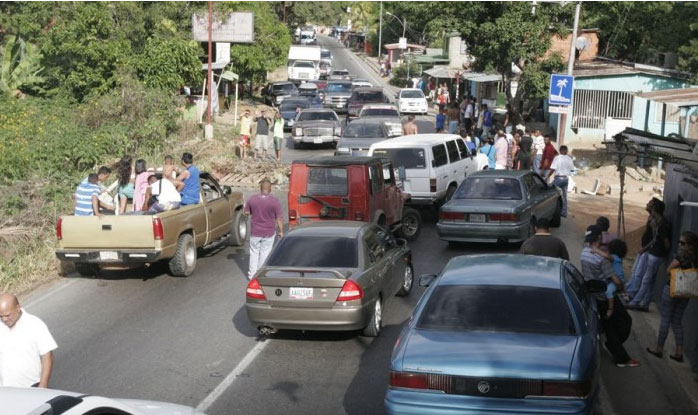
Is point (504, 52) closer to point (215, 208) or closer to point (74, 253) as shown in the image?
point (215, 208)

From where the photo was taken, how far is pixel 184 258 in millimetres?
15117

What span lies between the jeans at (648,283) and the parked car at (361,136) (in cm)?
1518

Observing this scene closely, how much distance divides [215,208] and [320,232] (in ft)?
18.6

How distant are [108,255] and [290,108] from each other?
2959 cm

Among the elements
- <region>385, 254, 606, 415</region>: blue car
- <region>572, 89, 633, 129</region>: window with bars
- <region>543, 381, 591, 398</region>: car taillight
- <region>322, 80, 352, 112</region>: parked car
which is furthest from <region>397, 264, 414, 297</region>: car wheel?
<region>322, 80, 352, 112</region>: parked car

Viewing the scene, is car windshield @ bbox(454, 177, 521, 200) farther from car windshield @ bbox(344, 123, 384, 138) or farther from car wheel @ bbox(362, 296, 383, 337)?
car windshield @ bbox(344, 123, 384, 138)

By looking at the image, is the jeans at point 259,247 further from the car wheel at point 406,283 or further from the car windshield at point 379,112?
the car windshield at point 379,112

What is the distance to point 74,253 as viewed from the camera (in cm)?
1422

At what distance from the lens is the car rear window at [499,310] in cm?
749

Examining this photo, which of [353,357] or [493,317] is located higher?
[493,317]

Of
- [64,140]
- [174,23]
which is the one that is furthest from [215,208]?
[174,23]

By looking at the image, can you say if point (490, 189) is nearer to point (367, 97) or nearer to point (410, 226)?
point (410, 226)

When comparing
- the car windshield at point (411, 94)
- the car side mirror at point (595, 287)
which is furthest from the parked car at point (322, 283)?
the car windshield at point (411, 94)

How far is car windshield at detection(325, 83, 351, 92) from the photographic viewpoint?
51878 millimetres
